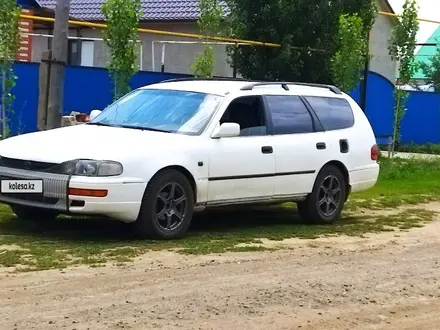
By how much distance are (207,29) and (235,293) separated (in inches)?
467

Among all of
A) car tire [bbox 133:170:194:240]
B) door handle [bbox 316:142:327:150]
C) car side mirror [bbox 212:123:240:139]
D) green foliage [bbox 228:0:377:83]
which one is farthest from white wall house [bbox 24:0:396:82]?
car tire [bbox 133:170:194:240]

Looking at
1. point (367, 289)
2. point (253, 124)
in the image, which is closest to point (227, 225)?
point (253, 124)

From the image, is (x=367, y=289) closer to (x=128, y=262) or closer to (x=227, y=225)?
(x=128, y=262)

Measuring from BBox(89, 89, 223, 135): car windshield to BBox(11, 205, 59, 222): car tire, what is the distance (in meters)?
1.18

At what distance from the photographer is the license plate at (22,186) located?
8906 mm

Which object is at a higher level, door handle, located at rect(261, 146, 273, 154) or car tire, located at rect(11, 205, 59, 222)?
door handle, located at rect(261, 146, 273, 154)

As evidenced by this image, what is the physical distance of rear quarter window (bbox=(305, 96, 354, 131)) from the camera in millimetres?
11477

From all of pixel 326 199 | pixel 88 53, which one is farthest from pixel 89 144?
pixel 88 53

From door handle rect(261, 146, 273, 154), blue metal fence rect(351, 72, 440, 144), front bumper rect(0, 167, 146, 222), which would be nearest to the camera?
front bumper rect(0, 167, 146, 222)

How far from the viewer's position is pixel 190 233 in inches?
396

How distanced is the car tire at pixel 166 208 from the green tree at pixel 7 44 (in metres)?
5.14

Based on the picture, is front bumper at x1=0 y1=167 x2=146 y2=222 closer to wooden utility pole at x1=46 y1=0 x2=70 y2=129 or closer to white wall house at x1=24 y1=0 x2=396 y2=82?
wooden utility pole at x1=46 y1=0 x2=70 y2=129

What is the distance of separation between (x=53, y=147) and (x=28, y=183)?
0.43m

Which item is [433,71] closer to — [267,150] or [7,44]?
[7,44]
